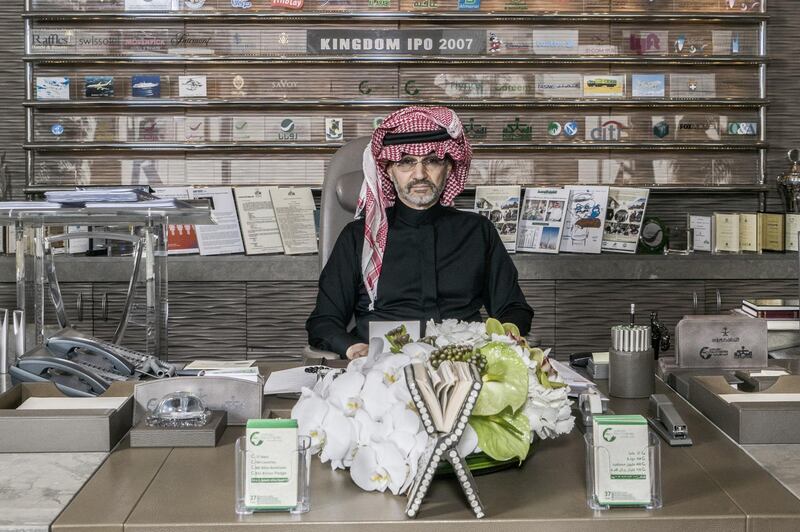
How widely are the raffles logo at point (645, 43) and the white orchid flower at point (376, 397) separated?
3270mm

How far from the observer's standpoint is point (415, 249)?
2.90 meters

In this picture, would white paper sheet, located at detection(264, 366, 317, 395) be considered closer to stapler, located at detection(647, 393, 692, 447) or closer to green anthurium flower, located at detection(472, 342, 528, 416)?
green anthurium flower, located at detection(472, 342, 528, 416)

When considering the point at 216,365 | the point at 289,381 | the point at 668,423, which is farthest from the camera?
the point at 216,365

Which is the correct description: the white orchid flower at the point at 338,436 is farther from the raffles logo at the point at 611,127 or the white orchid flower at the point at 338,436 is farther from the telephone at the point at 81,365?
the raffles logo at the point at 611,127

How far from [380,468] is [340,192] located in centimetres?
166

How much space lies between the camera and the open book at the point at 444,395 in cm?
123

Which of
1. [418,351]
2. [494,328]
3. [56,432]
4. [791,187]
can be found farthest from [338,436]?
[791,187]

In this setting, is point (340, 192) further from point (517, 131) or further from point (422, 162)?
point (517, 131)

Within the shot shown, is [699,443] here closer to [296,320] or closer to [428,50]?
[296,320]

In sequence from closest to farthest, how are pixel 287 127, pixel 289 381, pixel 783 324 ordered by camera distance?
pixel 289 381
pixel 783 324
pixel 287 127

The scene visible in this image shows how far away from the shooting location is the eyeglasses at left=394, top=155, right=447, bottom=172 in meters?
2.82

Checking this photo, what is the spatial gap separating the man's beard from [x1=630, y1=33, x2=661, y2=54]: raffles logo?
1765mm

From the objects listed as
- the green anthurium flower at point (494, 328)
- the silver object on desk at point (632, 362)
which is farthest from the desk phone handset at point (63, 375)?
the silver object on desk at point (632, 362)

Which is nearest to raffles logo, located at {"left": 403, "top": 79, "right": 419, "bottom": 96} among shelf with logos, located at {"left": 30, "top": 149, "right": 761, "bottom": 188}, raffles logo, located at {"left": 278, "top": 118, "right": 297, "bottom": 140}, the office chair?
shelf with logos, located at {"left": 30, "top": 149, "right": 761, "bottom": 188}
